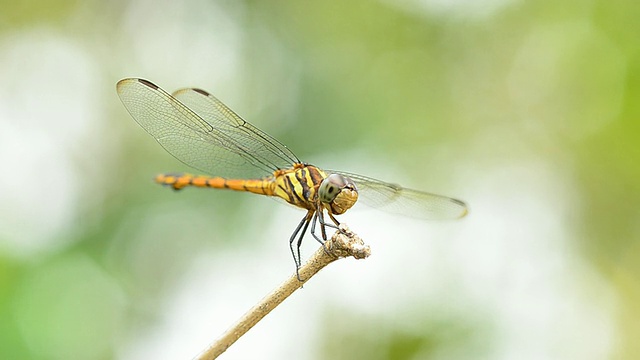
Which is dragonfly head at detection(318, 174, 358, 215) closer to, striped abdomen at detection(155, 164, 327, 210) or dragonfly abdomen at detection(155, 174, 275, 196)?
striped abdomen at detection(155, 164, 327, 210)

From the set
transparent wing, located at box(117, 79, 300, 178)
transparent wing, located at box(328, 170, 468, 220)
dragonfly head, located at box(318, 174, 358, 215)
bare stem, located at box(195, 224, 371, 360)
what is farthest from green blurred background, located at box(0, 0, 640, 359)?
bare stem, located at box(195, 224, 371, 360)

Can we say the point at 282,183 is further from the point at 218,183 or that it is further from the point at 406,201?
the point at 406,201

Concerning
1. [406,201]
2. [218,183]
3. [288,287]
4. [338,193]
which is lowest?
[288,287]

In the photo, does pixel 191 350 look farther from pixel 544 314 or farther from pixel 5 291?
pixel 544 314

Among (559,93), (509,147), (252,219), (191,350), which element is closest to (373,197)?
(252,219)

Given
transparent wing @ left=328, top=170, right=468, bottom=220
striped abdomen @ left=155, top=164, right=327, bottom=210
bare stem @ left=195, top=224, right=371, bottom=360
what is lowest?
bare stem @ left=195, top=224, right=371, bottom=360

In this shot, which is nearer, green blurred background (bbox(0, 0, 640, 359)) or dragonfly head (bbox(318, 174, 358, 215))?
dragonfly head (bbox(318, 174, 358, 215))

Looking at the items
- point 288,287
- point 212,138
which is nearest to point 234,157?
point 212,138
